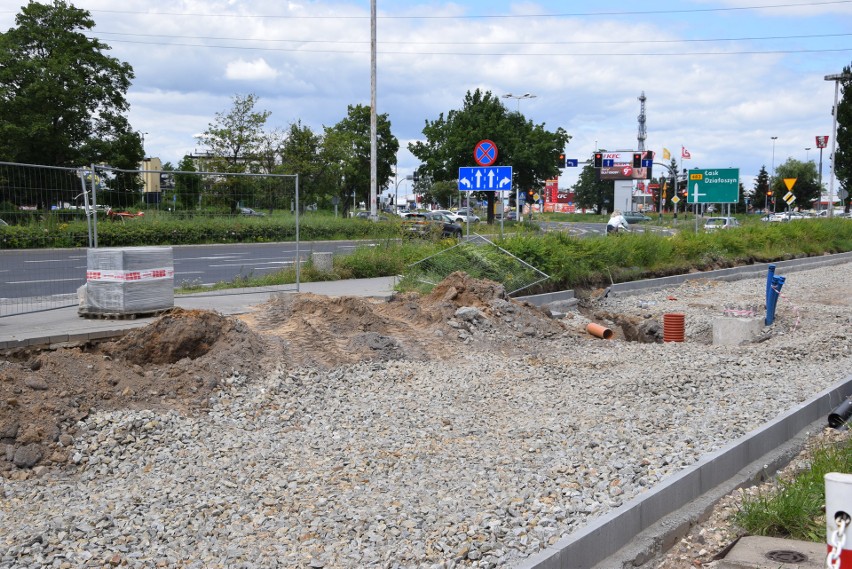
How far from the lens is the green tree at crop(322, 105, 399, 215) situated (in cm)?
5497

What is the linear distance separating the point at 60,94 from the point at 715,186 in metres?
33.5

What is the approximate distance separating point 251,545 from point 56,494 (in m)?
1.96

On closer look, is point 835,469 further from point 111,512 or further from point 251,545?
point 111,512

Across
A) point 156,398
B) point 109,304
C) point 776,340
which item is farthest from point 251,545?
point 776,340

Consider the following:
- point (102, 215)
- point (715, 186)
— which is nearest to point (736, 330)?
point (102, 215)

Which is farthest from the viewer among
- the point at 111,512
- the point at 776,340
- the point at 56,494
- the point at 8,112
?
the point at 8,112

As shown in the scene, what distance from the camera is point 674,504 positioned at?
5.47m

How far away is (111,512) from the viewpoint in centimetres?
540

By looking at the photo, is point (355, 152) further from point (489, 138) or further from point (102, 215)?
point (102, 215)

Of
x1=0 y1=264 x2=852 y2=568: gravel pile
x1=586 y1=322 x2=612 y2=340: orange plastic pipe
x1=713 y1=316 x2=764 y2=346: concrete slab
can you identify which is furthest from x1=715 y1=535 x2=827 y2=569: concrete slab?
x1=713 y1=316 x2=764 y2=346: concrete slab

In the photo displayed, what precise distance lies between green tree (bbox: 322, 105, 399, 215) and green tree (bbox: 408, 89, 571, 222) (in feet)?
13.6

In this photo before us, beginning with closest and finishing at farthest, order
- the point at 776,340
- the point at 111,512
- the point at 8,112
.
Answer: the point at 111,512, the point at 776,340, the point at 8,112

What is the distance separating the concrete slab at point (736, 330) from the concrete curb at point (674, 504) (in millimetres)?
6050

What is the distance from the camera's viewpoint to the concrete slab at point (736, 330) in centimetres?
1330
